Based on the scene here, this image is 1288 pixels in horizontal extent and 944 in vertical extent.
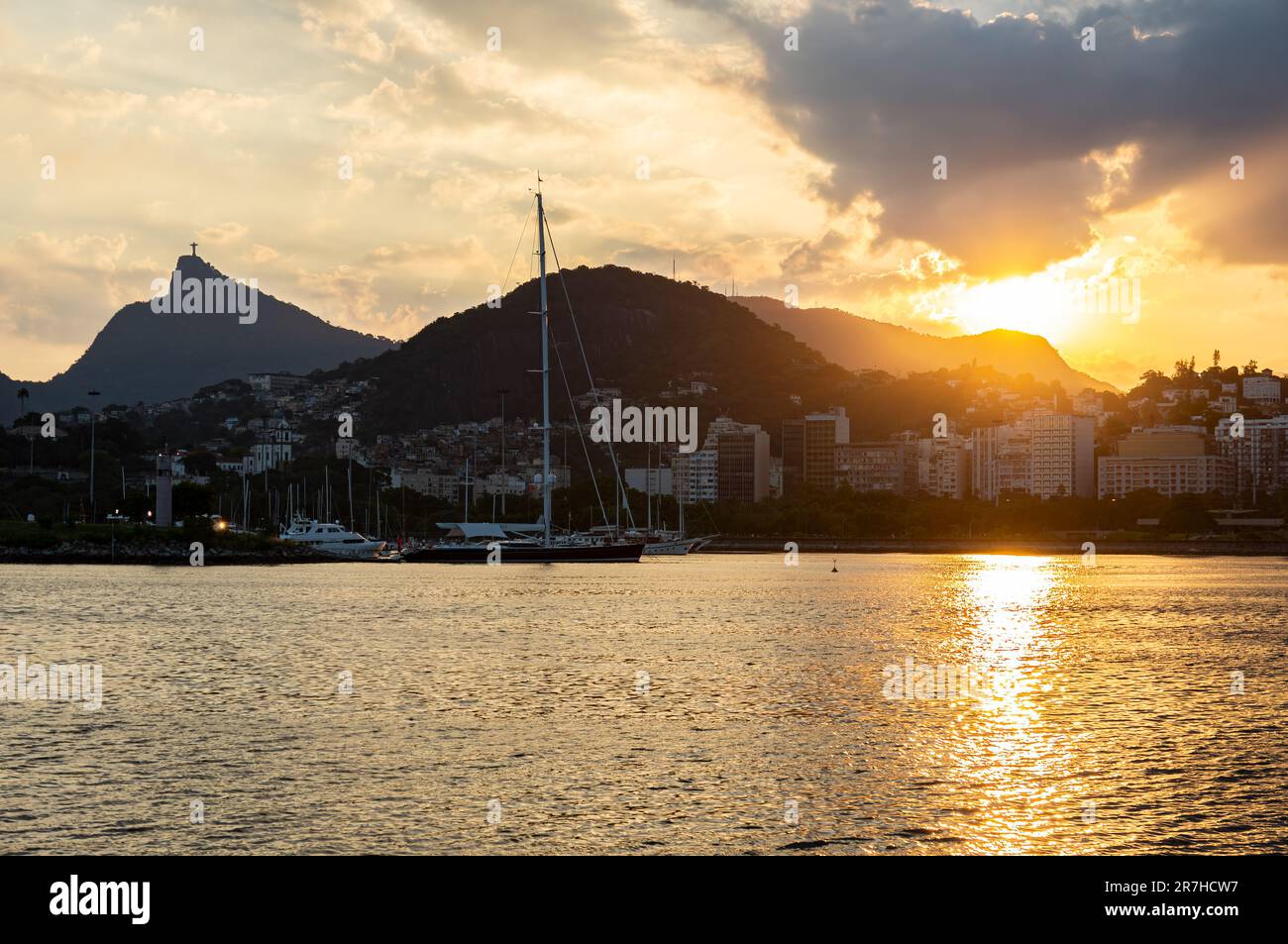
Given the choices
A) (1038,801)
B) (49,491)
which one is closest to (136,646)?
(1038,801)

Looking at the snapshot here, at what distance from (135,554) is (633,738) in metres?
108

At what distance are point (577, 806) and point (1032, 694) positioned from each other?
1934 cm

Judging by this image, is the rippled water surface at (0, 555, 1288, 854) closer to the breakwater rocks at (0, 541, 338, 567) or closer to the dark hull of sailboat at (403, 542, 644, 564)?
the dark hull of sailboat at (403, 542, 644, 564)

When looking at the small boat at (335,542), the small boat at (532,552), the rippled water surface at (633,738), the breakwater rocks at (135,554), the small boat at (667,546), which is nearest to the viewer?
the rippled water surface at (633,738)

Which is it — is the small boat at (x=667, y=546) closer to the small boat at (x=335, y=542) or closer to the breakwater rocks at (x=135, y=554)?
the small boat at (x=335, y=542)

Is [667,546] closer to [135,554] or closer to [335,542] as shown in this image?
[335,542]

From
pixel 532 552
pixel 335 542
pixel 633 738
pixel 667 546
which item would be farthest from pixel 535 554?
pixel 633 738

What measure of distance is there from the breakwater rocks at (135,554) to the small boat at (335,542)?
1069 cm

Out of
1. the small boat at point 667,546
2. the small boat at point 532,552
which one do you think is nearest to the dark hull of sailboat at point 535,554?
the small boat at point 532,552

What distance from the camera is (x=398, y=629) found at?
51.8 m

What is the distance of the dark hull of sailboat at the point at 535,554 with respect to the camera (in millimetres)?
122000

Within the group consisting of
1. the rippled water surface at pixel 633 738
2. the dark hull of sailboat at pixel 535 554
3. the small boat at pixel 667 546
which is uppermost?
the rippled water surface at pixel 633 738
